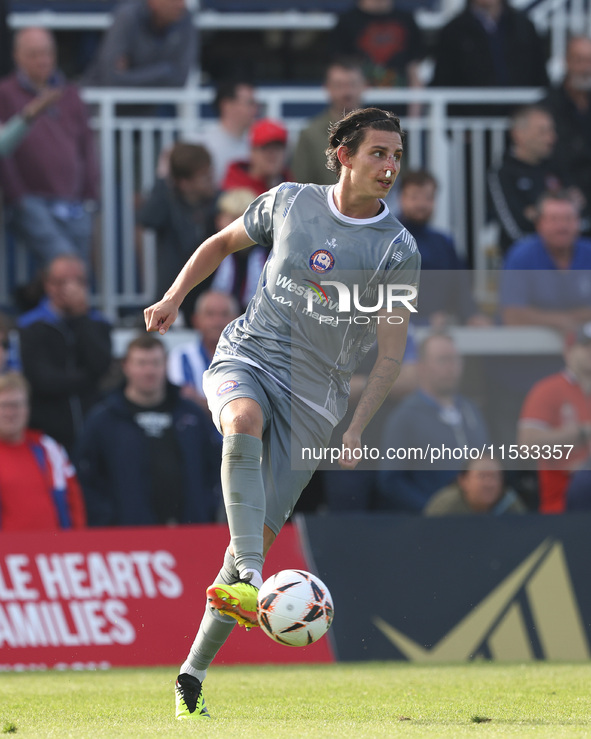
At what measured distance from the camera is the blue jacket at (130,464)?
10383mm

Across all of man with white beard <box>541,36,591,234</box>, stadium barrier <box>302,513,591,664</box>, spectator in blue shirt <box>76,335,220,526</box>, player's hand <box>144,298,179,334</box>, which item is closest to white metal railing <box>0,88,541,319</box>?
man with white beard <box>541,36,591,234</box>

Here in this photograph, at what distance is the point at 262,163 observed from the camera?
12156mm

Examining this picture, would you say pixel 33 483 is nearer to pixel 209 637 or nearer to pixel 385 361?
pixel 209 637

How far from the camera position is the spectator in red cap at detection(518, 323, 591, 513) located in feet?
35.3

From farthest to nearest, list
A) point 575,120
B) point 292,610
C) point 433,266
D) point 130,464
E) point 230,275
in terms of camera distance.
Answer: point 575,120 < point 230,275 < point 433,266 < point 130,464 < point 292,610

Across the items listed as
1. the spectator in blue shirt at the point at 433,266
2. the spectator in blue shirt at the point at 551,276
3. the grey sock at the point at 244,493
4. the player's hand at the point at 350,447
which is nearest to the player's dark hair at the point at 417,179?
the spectator in blue shirt at the point at 433,266

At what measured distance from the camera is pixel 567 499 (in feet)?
35.4

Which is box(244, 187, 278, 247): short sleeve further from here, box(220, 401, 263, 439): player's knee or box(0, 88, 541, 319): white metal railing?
box(0, 88, 541, 319): white metal railing

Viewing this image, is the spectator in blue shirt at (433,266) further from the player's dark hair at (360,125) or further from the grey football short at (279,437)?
the grey football short at (279,437)

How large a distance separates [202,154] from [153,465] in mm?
2949

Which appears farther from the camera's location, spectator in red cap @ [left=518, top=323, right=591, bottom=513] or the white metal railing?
the white metal railing

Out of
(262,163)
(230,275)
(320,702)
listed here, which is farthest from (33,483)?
(320,702)

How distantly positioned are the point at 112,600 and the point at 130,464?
41.0 inches

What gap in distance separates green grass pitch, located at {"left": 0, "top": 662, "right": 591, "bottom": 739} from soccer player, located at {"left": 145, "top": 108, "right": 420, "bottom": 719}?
1.64 ft
